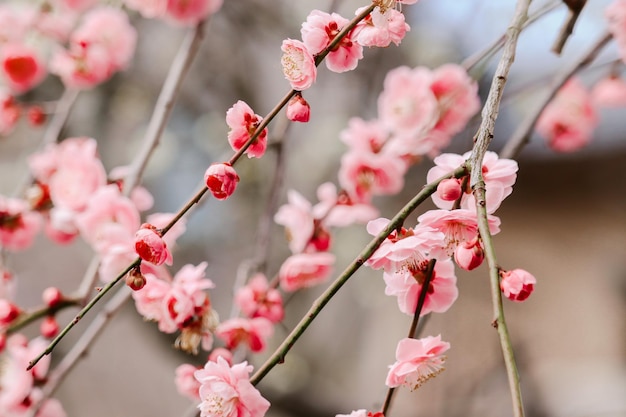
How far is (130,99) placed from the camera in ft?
5.62

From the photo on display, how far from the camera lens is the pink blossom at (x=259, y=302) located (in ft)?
2.25

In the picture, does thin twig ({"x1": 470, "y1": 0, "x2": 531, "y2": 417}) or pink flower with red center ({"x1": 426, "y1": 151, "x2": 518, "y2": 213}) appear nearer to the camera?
thin twig ({"x1": 470, "y1": 0, "x2": 531, "y2": 417})

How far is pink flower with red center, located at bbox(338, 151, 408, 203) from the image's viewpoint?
798 millimetres

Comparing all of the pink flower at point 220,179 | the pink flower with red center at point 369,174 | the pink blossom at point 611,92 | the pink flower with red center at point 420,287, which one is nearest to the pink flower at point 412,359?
the pink flower with red center at point 420,287

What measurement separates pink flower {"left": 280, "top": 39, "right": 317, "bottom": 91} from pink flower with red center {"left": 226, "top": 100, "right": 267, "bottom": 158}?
0.04 m

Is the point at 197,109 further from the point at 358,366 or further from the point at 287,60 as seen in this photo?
the point at 287,60

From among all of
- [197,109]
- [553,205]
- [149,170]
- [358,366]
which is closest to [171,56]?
[197,109]

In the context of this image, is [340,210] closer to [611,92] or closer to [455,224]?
[455,224]

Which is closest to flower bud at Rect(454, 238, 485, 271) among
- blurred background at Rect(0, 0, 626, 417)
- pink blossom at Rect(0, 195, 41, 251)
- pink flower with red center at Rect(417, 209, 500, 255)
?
pink flower with red center at Rect(417, 209, 500, 255)

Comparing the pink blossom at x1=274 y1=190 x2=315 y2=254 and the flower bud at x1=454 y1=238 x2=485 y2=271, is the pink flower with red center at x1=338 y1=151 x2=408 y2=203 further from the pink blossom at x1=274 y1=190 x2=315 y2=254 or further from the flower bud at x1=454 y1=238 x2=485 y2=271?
the flower bud at x1=454 y1=238 x2=485 y2=271

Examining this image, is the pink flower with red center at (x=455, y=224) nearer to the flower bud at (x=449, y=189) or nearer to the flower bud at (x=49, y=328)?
the flower bud at (x=449, y=189)

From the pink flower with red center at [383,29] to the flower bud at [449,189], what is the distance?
0.35 feet

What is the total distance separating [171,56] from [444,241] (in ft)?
5.00

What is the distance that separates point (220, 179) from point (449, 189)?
0.15m
